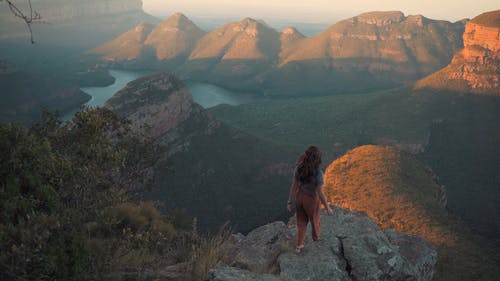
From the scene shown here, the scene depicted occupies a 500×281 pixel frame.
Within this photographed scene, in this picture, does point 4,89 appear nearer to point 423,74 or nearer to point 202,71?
point 202,71

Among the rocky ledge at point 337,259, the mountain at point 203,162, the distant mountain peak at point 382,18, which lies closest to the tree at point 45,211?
the rocky ledge at point 337,259

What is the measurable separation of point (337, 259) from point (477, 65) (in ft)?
307

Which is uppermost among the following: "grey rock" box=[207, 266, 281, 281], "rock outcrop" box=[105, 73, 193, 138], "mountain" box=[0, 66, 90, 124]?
"grey rock" box=[207, 266, 281, 281]

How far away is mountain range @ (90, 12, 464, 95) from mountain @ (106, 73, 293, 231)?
97364mm

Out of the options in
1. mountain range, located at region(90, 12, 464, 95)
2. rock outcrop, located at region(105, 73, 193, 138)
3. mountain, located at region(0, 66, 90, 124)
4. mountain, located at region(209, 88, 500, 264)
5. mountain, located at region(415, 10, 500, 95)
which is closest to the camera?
rock outcrop, located at region(105, 73, 193, 138)

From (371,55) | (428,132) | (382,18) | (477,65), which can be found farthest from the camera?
(382,18)

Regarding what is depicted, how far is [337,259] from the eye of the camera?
33.6 feet

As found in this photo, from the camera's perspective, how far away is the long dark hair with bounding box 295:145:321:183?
33.6 ft

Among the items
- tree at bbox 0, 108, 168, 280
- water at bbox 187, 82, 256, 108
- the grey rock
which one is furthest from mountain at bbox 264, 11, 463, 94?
the grey rock

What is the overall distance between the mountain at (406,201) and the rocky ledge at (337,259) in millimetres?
14660

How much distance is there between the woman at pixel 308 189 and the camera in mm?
10273

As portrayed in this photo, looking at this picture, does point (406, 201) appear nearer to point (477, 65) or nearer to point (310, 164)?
point (310, 164)

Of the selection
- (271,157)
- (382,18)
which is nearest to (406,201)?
(271,157)

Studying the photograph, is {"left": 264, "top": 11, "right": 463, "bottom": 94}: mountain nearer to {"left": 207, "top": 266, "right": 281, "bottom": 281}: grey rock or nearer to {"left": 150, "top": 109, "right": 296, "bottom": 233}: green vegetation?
{"left": 150, "top": 109, "right": 296, "bottom": 233}: green vegetation
